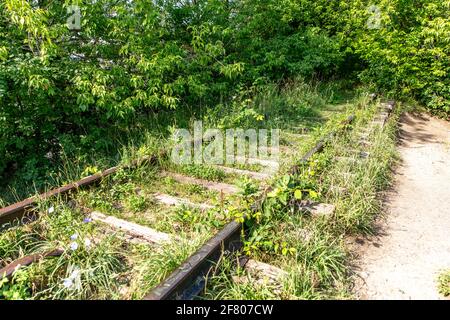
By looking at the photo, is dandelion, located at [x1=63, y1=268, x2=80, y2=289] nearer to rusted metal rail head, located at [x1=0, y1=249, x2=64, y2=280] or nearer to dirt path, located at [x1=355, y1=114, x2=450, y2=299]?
rusted metal rail head, located at [x1=0, y1=249, x2=64, y2=280]

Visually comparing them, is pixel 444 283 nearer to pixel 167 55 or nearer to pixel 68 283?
pixel 68 283

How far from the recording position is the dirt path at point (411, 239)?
9.58 feet

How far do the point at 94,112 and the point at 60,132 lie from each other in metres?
0.70

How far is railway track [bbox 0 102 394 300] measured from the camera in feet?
8.32

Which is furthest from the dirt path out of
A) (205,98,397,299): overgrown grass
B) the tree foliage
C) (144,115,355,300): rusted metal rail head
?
the tree foliage

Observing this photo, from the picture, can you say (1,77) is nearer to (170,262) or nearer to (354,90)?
(170,262)

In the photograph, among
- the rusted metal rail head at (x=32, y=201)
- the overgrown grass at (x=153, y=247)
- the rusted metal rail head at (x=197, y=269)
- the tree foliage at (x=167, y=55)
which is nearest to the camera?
the rusted metal rail head at (x=197, y=269)

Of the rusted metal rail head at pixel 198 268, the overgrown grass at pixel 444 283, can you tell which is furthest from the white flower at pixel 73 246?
the overgrown grass at pixel 444 283

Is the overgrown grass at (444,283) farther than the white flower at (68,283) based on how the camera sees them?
Yes

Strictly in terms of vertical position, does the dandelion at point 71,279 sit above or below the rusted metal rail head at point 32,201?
below

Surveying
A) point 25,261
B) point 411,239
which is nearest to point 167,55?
point 25,261

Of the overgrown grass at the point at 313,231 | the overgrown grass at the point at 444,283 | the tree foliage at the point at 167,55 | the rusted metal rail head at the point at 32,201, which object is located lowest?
the overgrown grass at the point at 444,283

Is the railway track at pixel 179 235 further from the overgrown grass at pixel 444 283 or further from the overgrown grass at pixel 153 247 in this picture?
the overgrown grass at pixel 444 283

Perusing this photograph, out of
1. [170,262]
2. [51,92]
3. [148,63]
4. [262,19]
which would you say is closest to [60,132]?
[51,92]
